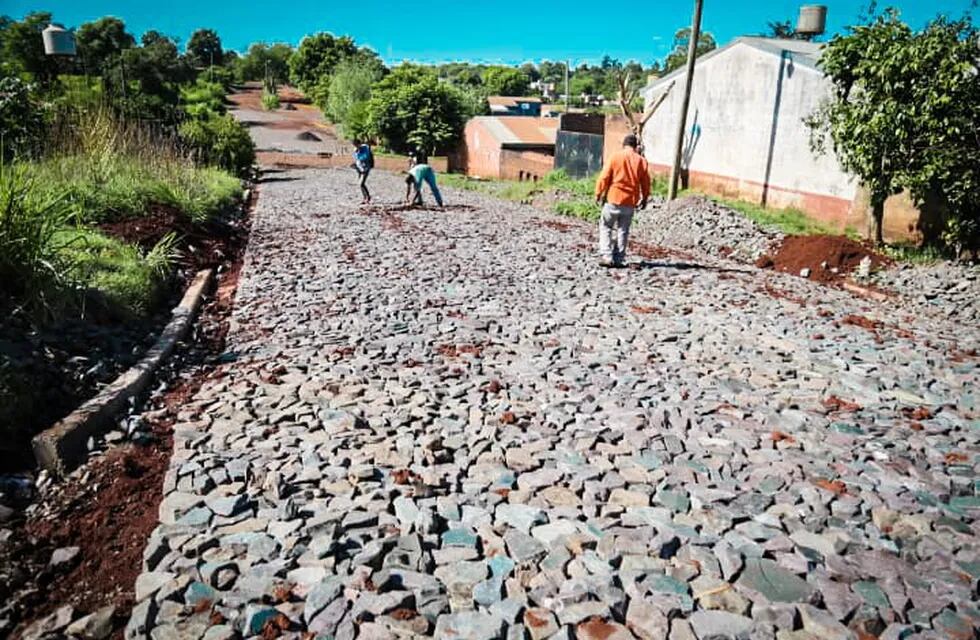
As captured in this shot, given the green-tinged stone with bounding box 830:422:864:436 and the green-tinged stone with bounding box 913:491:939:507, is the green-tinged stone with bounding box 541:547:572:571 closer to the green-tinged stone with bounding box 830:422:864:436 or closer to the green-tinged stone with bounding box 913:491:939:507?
the green-tinged stone with bounding box 913:491:939:507

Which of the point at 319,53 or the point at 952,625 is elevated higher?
the point at 319,53

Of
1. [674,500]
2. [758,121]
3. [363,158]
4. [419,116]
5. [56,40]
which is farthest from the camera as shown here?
[419,116]

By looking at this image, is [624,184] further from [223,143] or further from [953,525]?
[223,143]

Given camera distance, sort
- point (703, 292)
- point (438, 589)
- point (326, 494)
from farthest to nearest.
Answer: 1. point (703, 292)
2. point (326, 494)
3. point (438, 589)

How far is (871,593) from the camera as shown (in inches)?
105

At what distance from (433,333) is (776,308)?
13.0ft

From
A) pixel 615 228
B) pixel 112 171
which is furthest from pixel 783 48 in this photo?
pixel 112 171

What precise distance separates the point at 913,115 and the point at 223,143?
1985cm

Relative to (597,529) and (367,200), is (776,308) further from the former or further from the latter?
(367,200)

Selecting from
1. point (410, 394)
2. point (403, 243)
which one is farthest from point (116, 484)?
point (403, 243)

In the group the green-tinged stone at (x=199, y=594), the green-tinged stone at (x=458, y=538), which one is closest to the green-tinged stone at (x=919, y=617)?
the green-tinged stone at (x=458, y=538)

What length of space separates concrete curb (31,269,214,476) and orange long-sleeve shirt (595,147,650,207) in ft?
18.2

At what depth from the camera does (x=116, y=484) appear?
3436 millimetres

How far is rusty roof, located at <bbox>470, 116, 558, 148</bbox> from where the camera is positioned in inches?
1332
